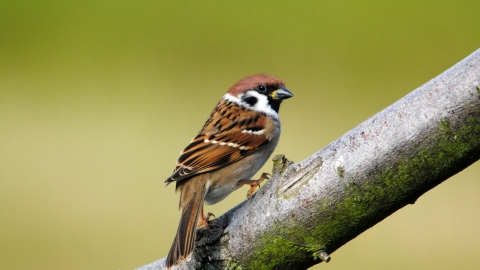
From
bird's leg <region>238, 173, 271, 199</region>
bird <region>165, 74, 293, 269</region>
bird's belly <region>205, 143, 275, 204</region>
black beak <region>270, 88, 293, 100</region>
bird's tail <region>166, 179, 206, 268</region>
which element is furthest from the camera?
black beak <region>270, 88, 293, 100</region>

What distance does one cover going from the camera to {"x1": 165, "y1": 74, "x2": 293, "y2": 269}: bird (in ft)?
7.66

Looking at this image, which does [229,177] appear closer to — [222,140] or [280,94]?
[222,140]

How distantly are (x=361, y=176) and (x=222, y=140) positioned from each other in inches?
52.8

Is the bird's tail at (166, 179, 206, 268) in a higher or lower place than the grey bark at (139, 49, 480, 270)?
higher

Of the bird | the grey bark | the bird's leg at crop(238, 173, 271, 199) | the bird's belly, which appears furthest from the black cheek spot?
the grey bark

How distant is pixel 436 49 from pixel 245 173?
381 centimetres

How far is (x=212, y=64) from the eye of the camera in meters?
6.14

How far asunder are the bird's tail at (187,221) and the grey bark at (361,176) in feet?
0.45

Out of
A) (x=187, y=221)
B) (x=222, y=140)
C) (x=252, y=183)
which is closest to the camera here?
(x=187, y=221)

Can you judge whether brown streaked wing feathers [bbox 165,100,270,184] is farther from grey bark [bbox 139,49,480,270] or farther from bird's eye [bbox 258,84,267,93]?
grey bark [bbox 139,49,480,270]

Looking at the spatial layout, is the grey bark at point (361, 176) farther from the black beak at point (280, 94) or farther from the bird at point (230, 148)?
the black beak at point (280, 94)

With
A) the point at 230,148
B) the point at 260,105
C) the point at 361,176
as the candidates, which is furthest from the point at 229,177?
the point at 361,176

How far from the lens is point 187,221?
2.00 metres

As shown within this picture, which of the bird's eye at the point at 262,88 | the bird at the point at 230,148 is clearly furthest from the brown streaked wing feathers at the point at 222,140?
the bird's eye at the point at 262,88
